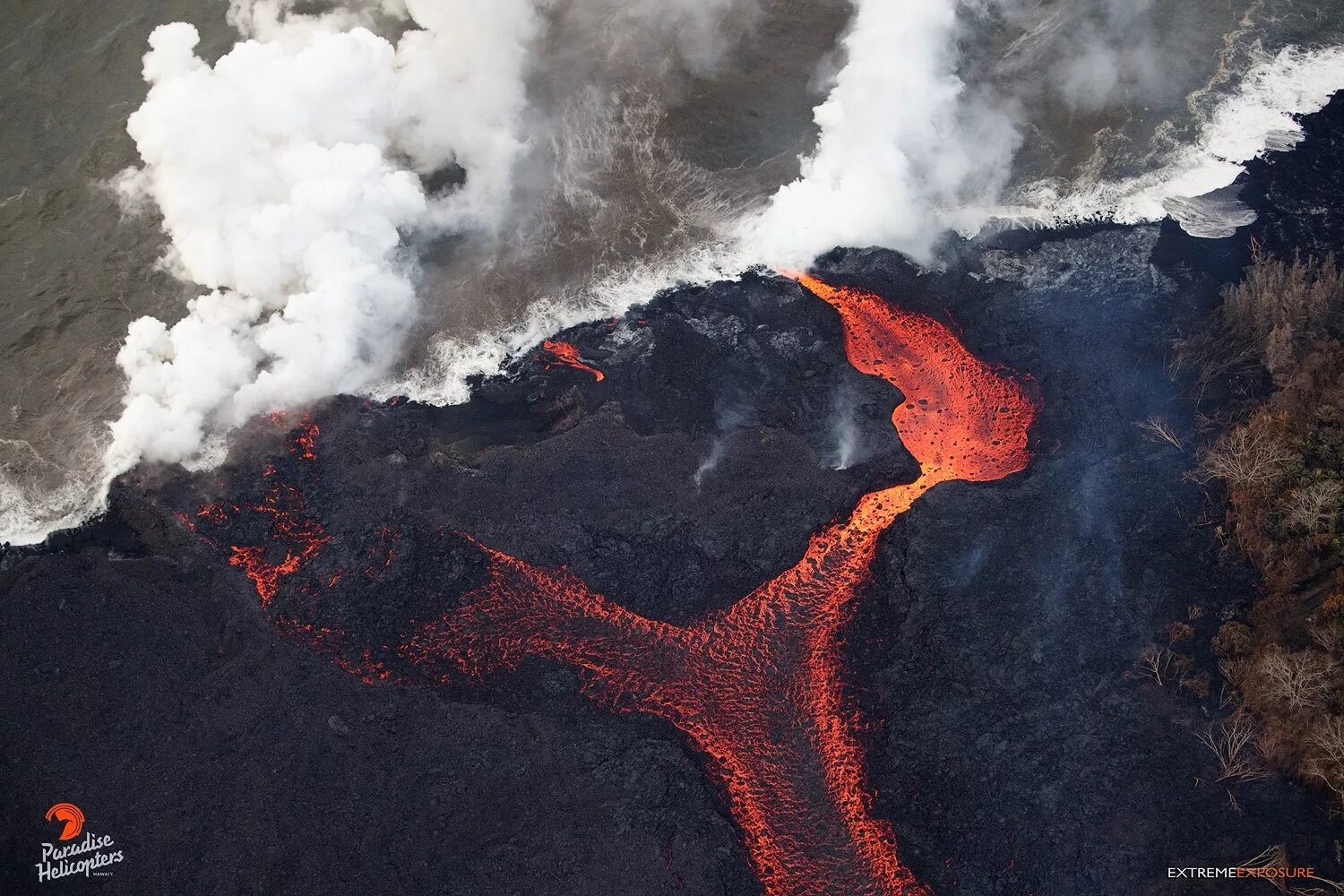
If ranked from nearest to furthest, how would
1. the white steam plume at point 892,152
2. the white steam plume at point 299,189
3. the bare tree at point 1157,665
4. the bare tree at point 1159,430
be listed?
1. the bare tree at point 1157,665
2. the bare tree at point 1159,430
3. the white steam plume at point 299,189
4. the white steam plume at point 892,152

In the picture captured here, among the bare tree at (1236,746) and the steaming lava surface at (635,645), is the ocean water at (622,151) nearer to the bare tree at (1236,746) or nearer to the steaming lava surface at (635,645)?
the steaming lava surface at (635,645)

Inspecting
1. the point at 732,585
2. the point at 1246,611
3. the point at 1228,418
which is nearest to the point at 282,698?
the point at 732,585

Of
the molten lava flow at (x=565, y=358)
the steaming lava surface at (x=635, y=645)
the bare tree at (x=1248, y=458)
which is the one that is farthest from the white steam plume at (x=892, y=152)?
the bare tree at (x=1248, y=458)

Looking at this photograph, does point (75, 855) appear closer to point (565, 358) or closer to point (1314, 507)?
A: point (565, 358)

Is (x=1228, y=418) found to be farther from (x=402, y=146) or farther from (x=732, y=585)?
(x=402, y=146)

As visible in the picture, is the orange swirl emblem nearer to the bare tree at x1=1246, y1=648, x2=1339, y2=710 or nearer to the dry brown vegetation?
the dry brown vegetation

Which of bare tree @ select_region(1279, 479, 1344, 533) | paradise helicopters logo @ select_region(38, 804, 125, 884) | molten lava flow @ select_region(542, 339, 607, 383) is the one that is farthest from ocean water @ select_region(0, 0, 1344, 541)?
bare tree @ select_region(1279, 479, 1344, 533)
